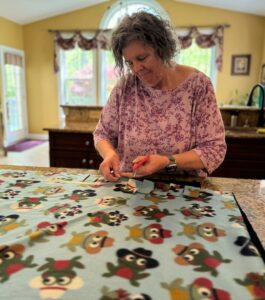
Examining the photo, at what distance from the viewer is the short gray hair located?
93cm

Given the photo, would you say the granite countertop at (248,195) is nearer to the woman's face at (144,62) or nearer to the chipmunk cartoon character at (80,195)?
the chipmunk cartoon character at (80,195)

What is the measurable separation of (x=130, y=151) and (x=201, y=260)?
590mm

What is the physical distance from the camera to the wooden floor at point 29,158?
4305 millimetres

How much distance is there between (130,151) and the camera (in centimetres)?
109

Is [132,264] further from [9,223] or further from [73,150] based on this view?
[73,150]

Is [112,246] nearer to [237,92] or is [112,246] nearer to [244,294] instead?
[244,294]

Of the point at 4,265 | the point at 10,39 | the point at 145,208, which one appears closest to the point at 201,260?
the point at 145,208

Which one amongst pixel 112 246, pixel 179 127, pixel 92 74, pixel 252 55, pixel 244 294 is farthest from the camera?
pixel 92 74

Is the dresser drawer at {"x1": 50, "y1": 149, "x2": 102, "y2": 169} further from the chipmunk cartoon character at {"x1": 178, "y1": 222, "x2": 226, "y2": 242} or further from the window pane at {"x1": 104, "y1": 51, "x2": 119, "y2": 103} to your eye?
the window pane at {"x1": 104, "y1": 51, "x2": 119, "y2": 103}

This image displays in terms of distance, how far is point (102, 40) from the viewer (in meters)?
5.70

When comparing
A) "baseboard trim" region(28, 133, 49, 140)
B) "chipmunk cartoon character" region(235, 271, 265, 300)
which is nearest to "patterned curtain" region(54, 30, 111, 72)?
"baseboard trim" region(28, 133, 49, 140)

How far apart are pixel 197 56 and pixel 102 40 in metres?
1.94

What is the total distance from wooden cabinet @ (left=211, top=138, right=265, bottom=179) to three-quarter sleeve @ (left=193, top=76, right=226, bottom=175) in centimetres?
131

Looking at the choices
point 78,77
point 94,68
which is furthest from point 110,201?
point 78,77
